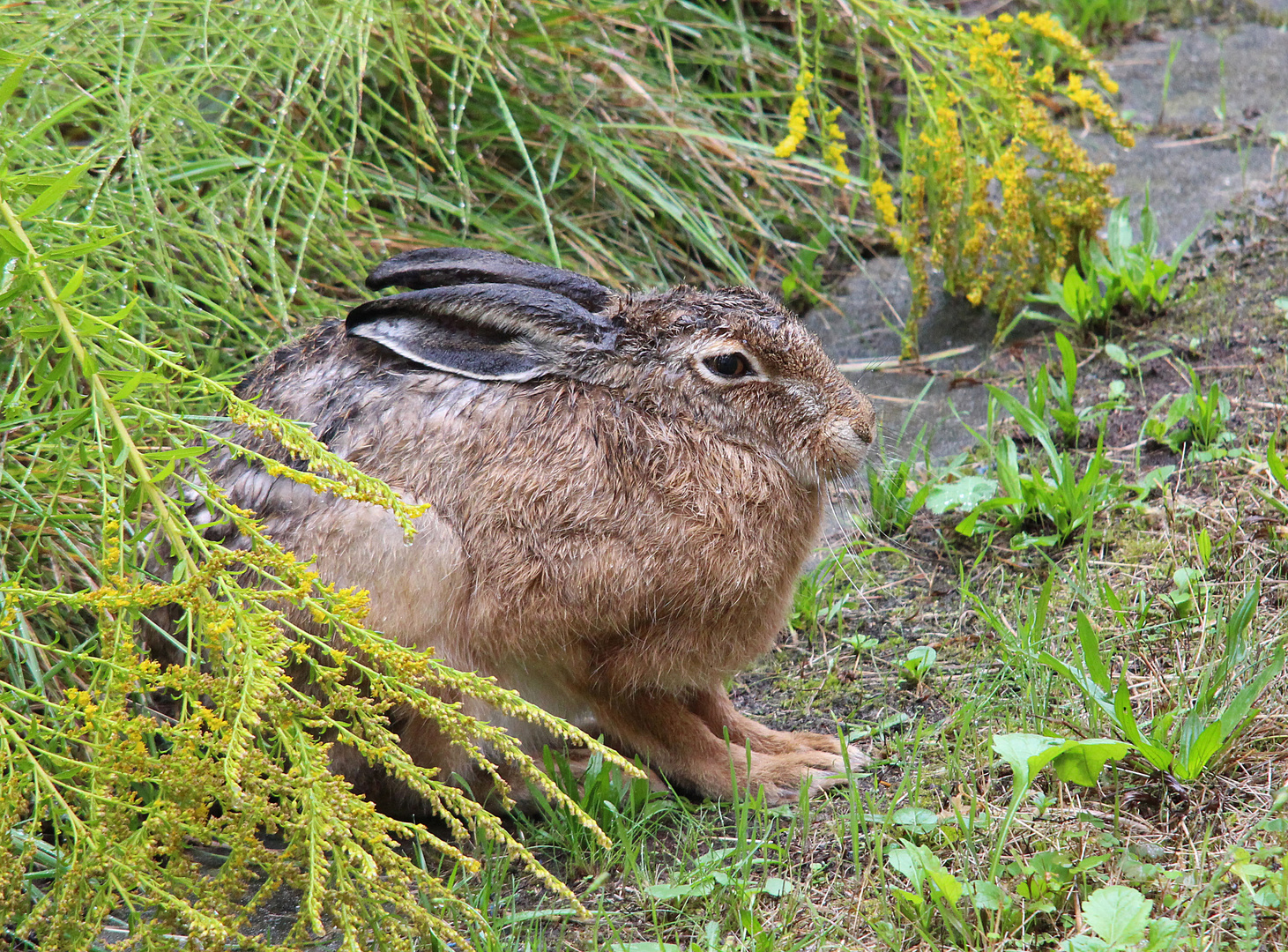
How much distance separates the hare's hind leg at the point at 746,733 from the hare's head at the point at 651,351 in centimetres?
69

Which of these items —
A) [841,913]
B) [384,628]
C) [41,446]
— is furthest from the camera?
[41,446]

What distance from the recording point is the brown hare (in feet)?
10.2

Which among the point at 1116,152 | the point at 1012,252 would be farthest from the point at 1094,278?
the point at 1116,152

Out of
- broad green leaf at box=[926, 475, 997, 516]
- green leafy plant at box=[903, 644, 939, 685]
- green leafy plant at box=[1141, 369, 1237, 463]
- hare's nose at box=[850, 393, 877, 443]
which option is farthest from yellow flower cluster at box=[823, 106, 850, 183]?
green leafy plant at box=[903, 644, 939, 685]

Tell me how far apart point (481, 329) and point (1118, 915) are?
198 centimetres

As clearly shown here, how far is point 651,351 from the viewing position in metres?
3.36

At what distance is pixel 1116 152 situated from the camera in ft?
20.2

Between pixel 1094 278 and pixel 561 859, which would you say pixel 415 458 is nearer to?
pixel 561 859

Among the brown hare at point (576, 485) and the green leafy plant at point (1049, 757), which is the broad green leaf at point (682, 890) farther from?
the green leafy plant at point (1049, 757)

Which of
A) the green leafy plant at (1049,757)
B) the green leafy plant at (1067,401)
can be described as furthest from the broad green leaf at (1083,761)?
the green leafy plant at (1067,401)

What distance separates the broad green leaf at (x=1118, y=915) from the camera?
233 cm

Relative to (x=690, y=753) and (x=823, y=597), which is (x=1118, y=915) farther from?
(x=823, y=597)

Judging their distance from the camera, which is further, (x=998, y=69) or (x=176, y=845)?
(x=998, y=69)

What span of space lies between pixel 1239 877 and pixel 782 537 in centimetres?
133
